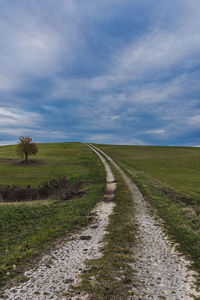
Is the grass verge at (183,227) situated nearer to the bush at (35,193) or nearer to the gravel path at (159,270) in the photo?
the gravel path at (159,270)

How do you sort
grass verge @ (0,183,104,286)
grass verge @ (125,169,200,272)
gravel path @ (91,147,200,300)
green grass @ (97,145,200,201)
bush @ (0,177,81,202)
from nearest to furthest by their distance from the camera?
gravel path @ (91,147,200,300) < grass verge @ (0,183,104,286) < grass verge @ (125,169,200,272) < bush @ (0,177,81,202) < green grass @ (97,145,200,201)

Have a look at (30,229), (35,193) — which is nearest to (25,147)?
(35,193)

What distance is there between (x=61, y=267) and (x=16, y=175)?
39772 mm

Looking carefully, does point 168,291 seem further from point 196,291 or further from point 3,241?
point 3,241

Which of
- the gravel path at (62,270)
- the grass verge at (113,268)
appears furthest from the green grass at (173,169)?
the gravel path at (62,270)

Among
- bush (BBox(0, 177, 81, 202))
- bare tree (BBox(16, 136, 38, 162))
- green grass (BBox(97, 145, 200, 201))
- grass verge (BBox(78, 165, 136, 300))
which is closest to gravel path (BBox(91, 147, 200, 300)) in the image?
grass verge (BBox(78, 165, 136, 300))

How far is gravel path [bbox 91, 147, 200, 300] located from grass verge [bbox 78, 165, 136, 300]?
0.97 ft

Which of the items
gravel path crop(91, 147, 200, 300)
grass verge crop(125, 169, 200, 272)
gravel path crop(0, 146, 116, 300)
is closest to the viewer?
gravel path crop(0, 146, 116, 300)

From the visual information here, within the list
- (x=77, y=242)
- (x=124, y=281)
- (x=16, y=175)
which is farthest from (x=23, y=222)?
(x=16, y=175)

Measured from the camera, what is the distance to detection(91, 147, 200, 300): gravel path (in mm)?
5430

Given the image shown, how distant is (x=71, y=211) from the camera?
47.0 feet

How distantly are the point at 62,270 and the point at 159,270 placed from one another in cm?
330

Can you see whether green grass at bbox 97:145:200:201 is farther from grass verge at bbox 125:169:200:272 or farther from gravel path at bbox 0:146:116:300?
gravel path at bbox 0:146:116:300

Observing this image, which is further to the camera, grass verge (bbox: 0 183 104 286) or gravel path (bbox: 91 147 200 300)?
grass verge (bbox: 0 183 104 286)
